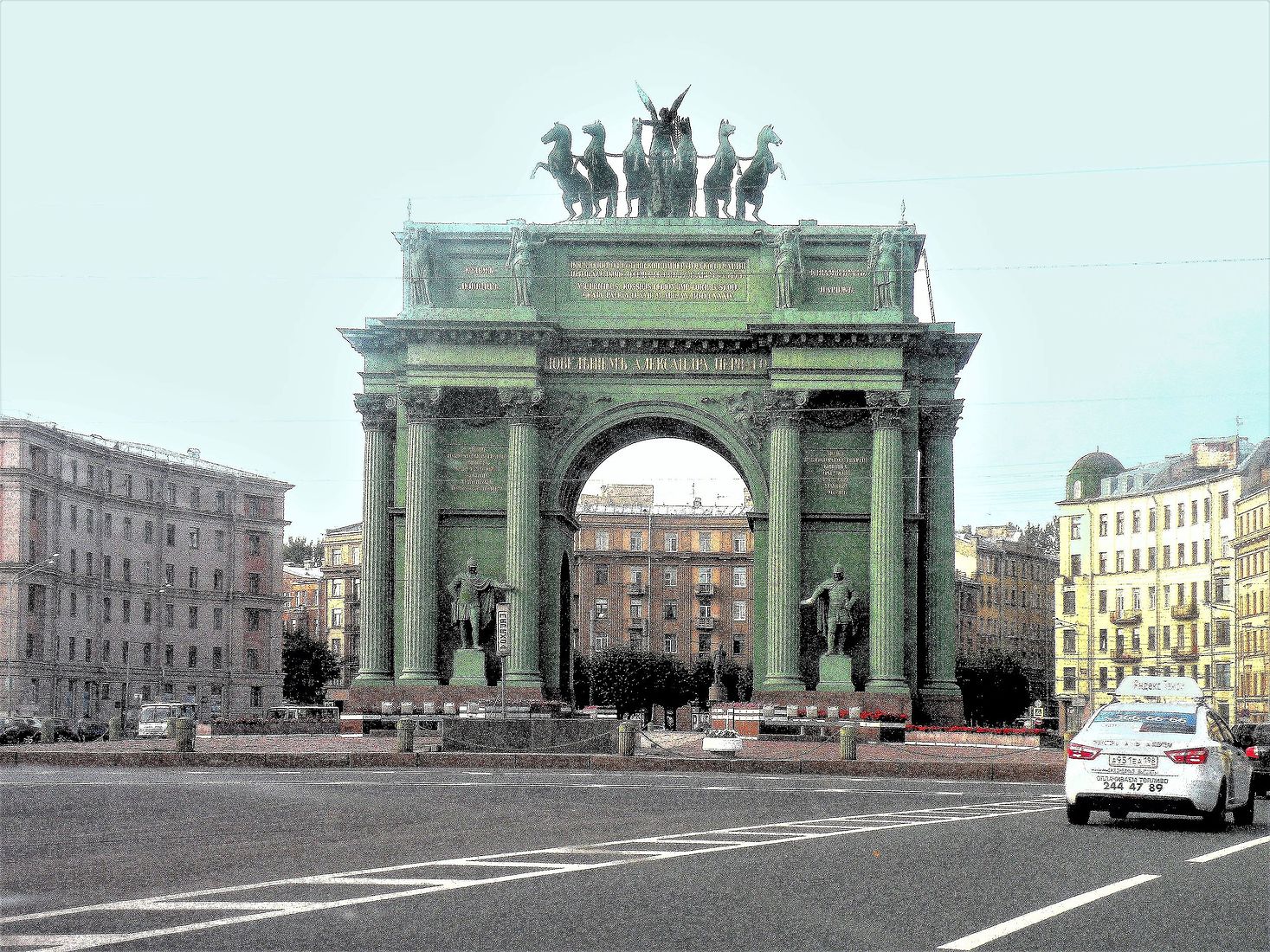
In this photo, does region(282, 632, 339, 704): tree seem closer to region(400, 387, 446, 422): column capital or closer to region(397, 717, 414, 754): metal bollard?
region(400, 387, 446, 422): column capital

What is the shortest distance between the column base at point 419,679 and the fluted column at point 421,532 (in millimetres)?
147

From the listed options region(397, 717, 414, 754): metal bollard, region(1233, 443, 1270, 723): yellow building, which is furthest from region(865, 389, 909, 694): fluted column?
region(1233, 443, 1270, 723): yellow building

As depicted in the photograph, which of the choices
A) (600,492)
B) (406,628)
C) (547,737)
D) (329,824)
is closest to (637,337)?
(406,628)

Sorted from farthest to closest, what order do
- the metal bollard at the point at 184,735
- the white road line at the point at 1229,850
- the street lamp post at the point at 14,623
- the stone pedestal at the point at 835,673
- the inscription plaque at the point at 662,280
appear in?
the street lamp post at the point at 14,623
the inscription plaque at the point at 662,280
the stone pedestal at the point at 835,673
the metal bollard at the point at 184,735
the white road line at the point at 1229,850

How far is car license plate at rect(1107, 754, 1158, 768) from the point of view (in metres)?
22.8

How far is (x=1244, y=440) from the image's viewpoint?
117 m

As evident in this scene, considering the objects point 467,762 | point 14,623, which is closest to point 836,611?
point 467,762

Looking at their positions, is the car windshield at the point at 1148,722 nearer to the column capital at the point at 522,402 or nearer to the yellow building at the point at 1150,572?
the column capital at the point at 522,402

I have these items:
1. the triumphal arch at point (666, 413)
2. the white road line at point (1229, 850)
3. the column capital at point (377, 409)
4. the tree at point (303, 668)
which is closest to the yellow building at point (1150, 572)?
the triumphal arch at point (666, 413)

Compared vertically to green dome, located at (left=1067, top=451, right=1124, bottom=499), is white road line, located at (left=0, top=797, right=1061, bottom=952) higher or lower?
lower

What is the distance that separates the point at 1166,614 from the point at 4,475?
217ft

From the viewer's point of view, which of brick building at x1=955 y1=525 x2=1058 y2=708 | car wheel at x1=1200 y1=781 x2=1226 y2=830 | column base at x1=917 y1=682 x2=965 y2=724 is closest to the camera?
car wheel at x1=1200 y1=781 x2=1226 y2=830

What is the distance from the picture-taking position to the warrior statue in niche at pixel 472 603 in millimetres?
56344

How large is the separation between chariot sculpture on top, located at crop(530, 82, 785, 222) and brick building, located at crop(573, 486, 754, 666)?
263 feet
